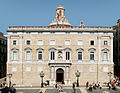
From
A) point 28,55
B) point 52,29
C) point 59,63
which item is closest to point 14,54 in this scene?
point 28,55

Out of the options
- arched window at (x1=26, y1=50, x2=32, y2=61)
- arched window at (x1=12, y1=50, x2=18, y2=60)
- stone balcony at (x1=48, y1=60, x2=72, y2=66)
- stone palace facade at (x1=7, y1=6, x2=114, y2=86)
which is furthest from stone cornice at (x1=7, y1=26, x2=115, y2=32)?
stone balcony at (x1=48, y1=60, x2=72, y2=66)

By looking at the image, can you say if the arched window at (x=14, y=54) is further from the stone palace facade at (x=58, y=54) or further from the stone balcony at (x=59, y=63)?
the stone balcony at (x=59, y=63)

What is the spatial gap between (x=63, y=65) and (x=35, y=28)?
38.7 feet

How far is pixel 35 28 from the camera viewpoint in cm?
4769

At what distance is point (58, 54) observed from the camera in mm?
47250

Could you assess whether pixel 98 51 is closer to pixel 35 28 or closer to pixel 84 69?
pixel 84 69

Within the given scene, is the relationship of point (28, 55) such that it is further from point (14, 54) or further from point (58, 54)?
point (58, 54)

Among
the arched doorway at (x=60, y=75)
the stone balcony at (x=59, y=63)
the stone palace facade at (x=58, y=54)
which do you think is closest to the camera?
the stone balcony at (x=59, y=63)

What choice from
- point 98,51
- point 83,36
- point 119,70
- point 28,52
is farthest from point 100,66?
point 28,52

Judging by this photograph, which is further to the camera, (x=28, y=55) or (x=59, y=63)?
(x=28, y=55)

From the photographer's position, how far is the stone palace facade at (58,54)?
155 feet

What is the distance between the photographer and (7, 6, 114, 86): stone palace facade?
47094 mm

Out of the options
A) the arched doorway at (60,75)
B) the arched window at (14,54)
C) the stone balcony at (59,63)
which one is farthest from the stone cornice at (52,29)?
the arched doorway at (60,75)

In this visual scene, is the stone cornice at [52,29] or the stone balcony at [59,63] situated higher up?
the stone cornice at [52,29]
